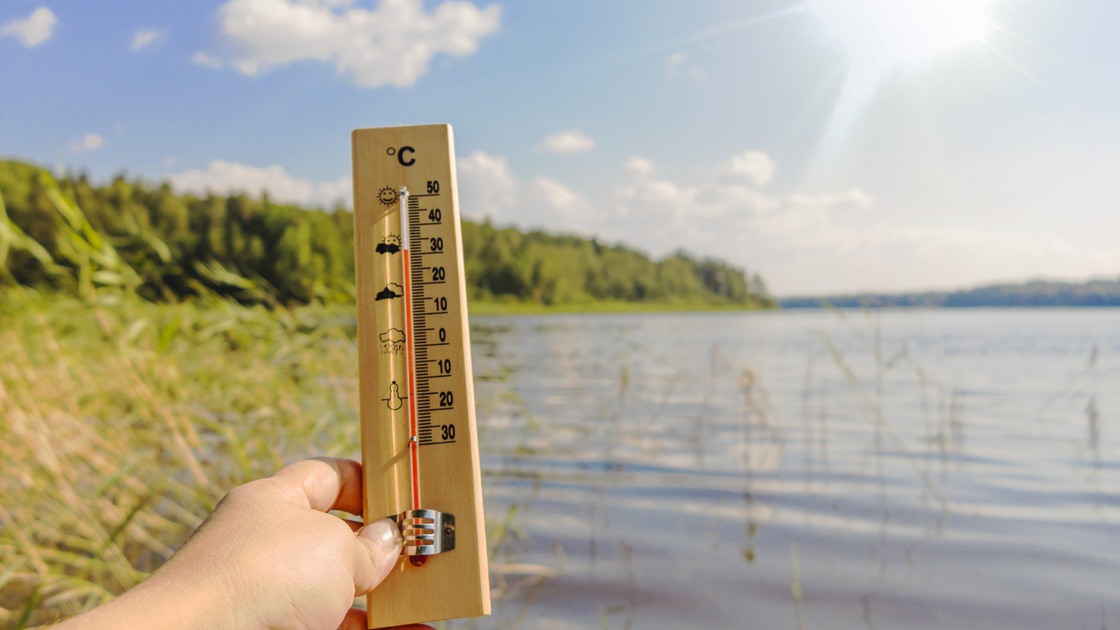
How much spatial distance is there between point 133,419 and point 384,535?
4422 millimetres

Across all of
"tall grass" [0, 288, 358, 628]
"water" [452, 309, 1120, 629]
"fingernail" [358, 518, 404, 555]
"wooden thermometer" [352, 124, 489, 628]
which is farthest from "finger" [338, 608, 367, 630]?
"water" [452, 309, 1120, 629]

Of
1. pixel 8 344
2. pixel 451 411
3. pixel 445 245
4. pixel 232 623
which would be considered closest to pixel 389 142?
pixel 445 245

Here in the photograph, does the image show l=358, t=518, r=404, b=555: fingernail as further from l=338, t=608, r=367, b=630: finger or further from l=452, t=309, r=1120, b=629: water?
l=452, t=309, r=1120, b=629: water

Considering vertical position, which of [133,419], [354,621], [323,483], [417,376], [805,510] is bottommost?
[805,510]

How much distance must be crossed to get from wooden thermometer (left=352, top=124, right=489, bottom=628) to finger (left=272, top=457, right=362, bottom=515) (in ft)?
0.25

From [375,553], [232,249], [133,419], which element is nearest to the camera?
[375,553]

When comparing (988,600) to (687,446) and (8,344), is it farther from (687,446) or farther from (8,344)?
(8,344)

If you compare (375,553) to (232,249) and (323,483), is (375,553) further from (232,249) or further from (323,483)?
(232,249)

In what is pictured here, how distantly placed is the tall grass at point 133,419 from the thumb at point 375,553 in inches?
94.3

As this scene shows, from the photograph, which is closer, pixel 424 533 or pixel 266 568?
pixel 266 568

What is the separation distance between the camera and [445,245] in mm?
1815

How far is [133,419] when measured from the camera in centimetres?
522

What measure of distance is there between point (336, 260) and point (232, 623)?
95.0ft

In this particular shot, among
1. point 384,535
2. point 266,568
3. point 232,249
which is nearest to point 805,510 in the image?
point 384,535
